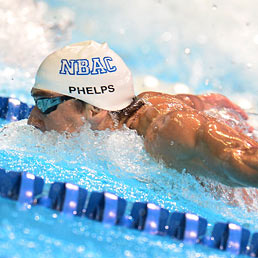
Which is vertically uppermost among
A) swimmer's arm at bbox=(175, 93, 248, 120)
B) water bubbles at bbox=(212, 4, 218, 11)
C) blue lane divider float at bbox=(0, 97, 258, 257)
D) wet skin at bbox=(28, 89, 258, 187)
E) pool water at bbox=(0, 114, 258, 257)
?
water bubbles at bbox=(212, 4, 218, 11)

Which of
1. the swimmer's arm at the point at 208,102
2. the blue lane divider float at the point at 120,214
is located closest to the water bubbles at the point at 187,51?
the swimmer's arm at the point at 208,102

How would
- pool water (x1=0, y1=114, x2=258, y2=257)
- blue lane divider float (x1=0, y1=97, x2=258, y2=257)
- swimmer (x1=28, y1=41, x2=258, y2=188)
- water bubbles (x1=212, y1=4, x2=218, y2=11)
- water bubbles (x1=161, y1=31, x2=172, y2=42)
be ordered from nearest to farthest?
blue lane divider float (x1=0, y1=97, x2=258, y2=257) → swimmer (x1=28, y1=41, x2=258, y2=188) → pool water (x1=0, y1=114, x2=258, y2=257) → water bubbles (x1=161, y1=31, x2=172, y2=42) → water bubbles (x1=212, y1=4, x2=218, y2=11)

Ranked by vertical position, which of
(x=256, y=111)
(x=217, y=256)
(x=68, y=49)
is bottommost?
(x=217, y=256)

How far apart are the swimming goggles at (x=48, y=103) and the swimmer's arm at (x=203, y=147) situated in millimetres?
504

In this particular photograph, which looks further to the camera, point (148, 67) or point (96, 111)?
point (148, 67)

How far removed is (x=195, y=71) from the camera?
595 centimetres

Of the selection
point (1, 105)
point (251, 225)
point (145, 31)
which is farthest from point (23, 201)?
point (145, 31)

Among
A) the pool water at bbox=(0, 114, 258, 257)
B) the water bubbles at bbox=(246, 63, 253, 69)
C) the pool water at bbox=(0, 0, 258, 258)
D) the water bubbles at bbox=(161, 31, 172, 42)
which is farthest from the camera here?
the water bubbles at bbox=(161, 31, 172, 42)

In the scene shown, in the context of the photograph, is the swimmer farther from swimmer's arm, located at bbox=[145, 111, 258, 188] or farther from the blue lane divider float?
the blue lane divider float

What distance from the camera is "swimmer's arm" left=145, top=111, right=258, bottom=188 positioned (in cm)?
210

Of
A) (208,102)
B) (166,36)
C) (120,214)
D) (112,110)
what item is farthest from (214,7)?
(120,214)

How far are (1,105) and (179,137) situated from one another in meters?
2.12

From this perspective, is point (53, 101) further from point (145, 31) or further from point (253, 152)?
point (145, 31)

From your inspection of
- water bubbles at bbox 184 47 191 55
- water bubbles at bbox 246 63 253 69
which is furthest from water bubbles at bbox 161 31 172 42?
water bubbles at bbox 246 63 253 69
